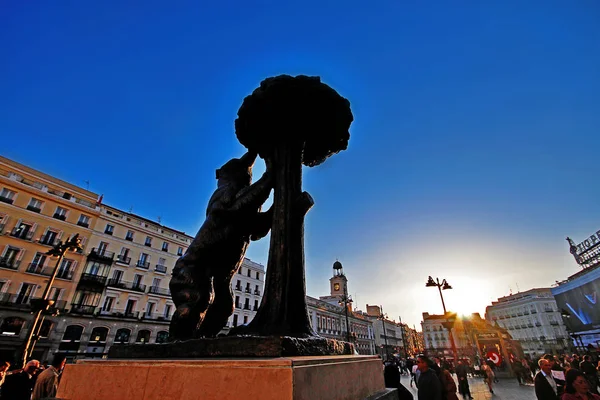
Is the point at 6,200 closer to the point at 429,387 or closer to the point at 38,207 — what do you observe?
the point at 38,207

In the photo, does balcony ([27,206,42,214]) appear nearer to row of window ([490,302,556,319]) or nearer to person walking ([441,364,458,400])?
person walking ([441,364,458,400])

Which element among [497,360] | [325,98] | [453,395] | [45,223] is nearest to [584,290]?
[497,360]

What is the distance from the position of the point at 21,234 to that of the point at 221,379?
3069cm

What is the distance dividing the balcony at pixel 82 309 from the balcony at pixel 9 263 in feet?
16.5

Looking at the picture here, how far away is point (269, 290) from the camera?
8.02 ft

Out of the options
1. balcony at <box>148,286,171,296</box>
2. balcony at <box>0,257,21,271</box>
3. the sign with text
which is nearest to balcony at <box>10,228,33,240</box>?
balcony at <box>0,257,21,271</box>

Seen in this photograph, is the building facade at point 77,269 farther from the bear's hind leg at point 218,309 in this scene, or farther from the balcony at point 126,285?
the bear's hind leg at point 218,309

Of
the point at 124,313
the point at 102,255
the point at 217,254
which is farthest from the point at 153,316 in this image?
the point at 217,254

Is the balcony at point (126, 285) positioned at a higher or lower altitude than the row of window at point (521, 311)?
lower

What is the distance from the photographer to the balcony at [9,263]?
68.4 ft

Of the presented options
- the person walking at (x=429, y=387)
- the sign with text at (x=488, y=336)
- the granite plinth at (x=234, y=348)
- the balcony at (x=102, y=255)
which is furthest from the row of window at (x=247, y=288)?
the granite plinth at (x=234, y=348)

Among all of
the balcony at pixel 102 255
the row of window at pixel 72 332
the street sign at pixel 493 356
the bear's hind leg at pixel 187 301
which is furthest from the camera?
the balcony at pixel 102 255

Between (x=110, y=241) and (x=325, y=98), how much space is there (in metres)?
31.1

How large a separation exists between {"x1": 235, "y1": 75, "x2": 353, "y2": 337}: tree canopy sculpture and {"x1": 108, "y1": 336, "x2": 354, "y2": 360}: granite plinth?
336 millimetres
